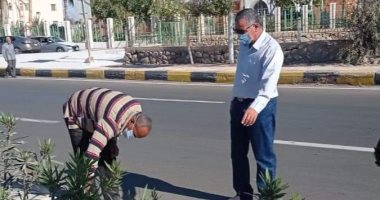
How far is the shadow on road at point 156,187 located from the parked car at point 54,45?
28110mm

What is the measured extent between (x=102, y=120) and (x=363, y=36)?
38.4ft

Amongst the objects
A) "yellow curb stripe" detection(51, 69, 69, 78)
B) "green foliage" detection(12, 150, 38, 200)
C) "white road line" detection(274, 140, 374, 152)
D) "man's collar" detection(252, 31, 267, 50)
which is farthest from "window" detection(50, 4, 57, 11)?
"green foliage" detection(12, 150, 38, 200)

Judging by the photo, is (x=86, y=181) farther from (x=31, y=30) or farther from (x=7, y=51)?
(x=31, y=30)

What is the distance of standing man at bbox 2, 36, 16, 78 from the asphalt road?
6.55 metres

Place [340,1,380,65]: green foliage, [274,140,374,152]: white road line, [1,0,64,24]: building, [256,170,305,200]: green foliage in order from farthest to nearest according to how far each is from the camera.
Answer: [1,0,64,24]: building → [340,1,380,65]: green foliage → [274,140,374,152]: white road line → [256,170,305,200]: green foliage

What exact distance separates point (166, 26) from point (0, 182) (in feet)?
55.8

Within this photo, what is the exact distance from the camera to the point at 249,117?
4.01 m

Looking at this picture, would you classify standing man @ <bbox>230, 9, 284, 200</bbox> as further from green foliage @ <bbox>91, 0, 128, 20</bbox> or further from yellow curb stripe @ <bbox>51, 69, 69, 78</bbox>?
green foliage @ <bbox>91, 0, 128, 20</bbox>

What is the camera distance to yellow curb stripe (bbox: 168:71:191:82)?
14.5 m

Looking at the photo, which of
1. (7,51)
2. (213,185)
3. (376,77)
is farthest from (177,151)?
(7,51)

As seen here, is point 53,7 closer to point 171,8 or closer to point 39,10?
point 39,10

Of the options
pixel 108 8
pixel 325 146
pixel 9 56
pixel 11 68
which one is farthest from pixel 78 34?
pixel 325 146

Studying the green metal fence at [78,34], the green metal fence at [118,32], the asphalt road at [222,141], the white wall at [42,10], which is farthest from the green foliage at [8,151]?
the white wall at [42,10]

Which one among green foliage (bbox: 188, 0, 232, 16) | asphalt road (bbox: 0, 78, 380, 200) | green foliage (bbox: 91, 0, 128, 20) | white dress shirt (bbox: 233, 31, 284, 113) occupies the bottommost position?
asphalt road (bbox: 0, 78, 380, 200)
